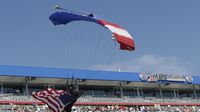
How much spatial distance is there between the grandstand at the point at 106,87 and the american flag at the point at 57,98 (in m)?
16.3

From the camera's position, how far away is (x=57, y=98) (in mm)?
27328

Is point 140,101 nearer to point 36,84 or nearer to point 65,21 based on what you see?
point 36,84

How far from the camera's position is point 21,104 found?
158ft

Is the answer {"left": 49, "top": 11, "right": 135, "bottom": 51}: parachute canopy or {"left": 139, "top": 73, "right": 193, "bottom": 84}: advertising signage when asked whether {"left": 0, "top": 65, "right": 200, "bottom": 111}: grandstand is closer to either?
{"left": 139, "top": 73, "right": 193, "bottom": 84}: advertising signage

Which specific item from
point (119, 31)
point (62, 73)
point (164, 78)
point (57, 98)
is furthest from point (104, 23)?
point (164, 78)

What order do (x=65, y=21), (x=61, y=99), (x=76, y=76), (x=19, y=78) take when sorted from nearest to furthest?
(x=61, y=99) < (x=65, y=21) < (x=19, y=78) < (x=76, y=76)

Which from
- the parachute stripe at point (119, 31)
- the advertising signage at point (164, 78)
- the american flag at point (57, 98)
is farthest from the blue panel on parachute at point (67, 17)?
the advertising signage at point (164, 78)

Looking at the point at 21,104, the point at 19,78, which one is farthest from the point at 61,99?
the point at 19,78

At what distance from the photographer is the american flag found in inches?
1013

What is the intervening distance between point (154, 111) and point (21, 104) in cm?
1562

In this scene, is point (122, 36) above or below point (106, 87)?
above

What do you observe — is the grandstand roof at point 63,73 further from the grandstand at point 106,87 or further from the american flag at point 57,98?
the american flag at point 57,98

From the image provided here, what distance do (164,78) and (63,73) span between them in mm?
18214

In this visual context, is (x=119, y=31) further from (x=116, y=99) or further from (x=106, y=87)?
(x=106, y=87)
